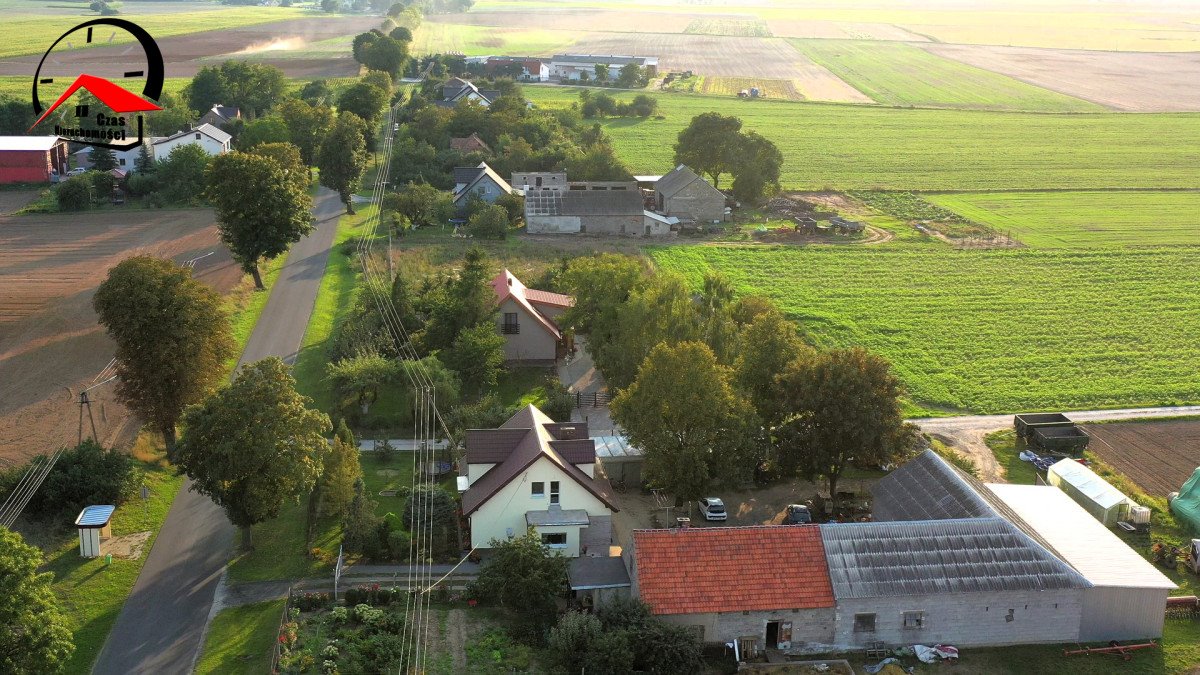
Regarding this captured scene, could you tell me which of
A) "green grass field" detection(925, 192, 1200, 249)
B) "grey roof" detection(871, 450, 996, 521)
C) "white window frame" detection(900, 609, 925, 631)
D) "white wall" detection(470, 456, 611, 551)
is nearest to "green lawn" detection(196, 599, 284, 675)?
"white wall" detection(470, 456, 611, 551)

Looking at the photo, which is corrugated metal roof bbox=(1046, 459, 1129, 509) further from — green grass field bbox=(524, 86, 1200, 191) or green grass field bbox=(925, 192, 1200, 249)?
green grass field bbox=(524, 86, 1200, 191)

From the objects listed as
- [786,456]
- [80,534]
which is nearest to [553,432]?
[786,456]

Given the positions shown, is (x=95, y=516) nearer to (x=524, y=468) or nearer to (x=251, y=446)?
(x=251, y=446)

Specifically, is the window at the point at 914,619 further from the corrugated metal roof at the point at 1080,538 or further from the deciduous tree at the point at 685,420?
the deciduous tree at the point at 685,420

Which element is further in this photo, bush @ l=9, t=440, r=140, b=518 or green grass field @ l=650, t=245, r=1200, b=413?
green grass field @ l=650, t=245, r=1200, b=413

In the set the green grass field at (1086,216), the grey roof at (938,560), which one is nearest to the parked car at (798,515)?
the grey roof at (938,560)
